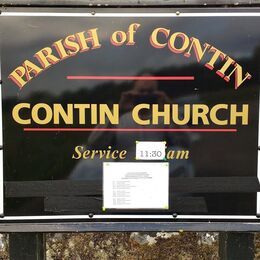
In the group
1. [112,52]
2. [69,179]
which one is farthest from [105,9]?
[69,179]

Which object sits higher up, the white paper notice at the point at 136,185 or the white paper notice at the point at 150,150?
the white paper notice at the point at 150,150

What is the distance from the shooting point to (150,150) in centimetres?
198

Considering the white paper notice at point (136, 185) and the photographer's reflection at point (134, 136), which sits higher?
the photographer's reflection at point (134, 136)

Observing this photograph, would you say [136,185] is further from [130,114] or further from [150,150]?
[130,114]

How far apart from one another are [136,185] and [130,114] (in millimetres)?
304

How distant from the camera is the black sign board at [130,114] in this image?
1.94 metres

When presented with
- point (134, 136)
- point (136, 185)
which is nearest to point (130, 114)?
point (134, 136)

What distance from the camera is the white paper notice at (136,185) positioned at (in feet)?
6.51

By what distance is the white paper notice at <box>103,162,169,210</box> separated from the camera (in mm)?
1983

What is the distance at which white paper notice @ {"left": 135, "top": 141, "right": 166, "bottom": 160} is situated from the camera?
1.97 metres

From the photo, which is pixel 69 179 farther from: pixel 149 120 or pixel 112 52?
pixel 112 52

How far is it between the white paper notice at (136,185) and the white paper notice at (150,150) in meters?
0.03

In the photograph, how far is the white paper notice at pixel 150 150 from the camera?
1975 mm

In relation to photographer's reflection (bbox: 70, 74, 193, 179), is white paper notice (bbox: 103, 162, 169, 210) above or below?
below
